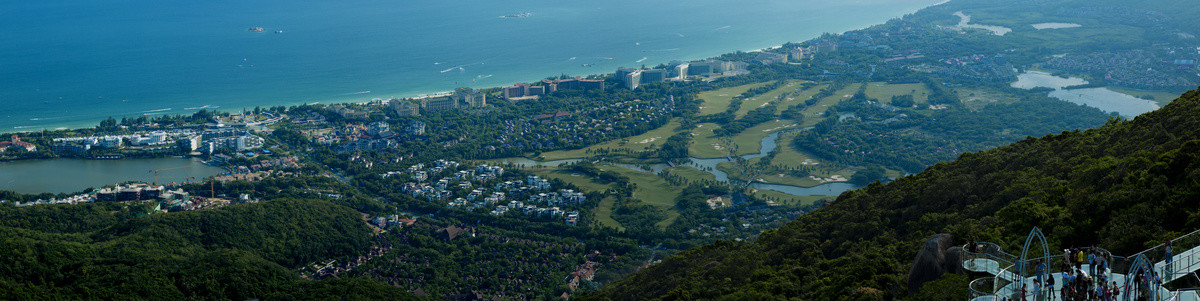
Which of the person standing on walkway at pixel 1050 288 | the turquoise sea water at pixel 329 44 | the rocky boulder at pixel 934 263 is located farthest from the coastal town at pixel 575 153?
the person standing on walkway at pixel 1050 288

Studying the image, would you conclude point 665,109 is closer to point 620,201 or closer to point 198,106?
point 620,201

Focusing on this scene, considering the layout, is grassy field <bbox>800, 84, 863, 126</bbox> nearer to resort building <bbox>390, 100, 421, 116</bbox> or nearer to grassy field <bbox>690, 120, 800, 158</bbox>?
grassy field <bbox>690, 120, 800, 158</bbox>

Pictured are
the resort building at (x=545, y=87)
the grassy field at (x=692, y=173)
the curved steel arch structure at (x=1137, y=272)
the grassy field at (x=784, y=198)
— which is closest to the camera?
the curved steel arch structure at (x=1137, y=272)

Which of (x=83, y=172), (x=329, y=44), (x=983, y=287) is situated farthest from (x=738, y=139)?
(x=329, y=44)

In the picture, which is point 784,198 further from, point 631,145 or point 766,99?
point 766,99

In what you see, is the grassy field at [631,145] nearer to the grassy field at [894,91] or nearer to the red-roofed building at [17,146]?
the grassy field at [894,91]

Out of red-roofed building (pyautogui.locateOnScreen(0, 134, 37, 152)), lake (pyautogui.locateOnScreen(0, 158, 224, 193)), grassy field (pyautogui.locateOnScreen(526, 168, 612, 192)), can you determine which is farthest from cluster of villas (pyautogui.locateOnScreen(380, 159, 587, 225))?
red-roofed building (pyautogui.locateOnScreen(0, 134, 37, 152))

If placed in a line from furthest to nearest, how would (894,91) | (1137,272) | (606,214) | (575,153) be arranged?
(894,91)
(575,153)
(606,214)
(1137,272)
